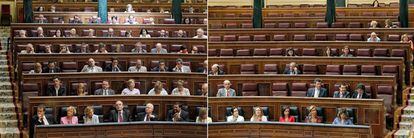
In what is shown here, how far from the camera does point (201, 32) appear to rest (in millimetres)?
6625

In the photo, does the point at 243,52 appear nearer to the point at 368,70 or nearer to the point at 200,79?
the point at 368,70

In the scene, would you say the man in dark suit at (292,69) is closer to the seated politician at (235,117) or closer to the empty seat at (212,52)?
the empty seat at (212,52)

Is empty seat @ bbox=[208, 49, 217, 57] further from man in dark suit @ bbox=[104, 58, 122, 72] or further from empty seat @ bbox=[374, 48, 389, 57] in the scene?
empty seat @ bbox=[374, 48, 389, 57]

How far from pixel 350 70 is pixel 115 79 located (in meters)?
2.01

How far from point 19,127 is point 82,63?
206 cm

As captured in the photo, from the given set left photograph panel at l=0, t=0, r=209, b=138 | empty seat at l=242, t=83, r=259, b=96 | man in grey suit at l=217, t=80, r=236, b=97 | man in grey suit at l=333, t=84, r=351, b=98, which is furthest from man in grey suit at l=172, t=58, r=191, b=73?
man in grey suit at l=333, t=84, r=351, b=98

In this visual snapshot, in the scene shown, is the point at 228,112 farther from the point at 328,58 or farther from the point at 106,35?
the point at 106,35

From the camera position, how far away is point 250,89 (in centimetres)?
517

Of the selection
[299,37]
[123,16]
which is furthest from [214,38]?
[123,16]

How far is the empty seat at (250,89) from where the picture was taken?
201 inches

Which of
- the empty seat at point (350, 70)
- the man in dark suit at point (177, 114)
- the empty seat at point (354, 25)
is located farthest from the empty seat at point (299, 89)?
the empty seat at point (354, 25)

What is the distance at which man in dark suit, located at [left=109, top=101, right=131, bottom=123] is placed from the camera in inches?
154

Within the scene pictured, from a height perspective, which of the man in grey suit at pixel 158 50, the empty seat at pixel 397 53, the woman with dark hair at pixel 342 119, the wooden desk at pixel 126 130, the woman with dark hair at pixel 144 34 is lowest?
the woman with dark hair at pixel 342 119

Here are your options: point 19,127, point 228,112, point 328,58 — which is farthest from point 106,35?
point 19,127
